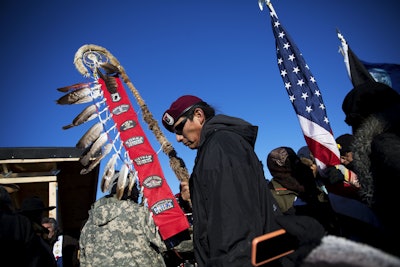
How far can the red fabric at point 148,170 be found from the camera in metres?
3.84

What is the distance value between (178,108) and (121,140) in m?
1.95

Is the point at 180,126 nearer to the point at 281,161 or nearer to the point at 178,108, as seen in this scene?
the point at 178,108

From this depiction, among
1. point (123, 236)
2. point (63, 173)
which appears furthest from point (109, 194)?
point (63, 173)

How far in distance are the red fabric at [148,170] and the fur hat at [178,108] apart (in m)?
1.43

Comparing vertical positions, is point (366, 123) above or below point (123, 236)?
above

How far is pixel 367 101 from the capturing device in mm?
2037

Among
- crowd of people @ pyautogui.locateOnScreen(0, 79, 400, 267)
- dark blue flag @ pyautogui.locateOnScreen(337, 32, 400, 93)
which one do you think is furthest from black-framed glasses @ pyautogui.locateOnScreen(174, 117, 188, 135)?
dark blue flag @ pyautogui.locateOnScreen(337, 32, 400, 93)

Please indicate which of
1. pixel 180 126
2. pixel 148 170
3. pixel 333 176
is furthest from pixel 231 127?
pixel 148 170

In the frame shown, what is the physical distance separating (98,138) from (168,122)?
2.06 m

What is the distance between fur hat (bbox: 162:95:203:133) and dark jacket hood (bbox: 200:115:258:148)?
0.70 metres

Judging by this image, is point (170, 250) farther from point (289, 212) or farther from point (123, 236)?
point (289, 212)

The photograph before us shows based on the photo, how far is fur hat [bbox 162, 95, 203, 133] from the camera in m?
2.92

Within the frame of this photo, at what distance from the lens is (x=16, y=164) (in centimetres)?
735

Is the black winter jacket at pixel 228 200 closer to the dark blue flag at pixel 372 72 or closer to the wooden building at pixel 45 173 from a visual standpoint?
the dark blue flag at pixel 372 72
